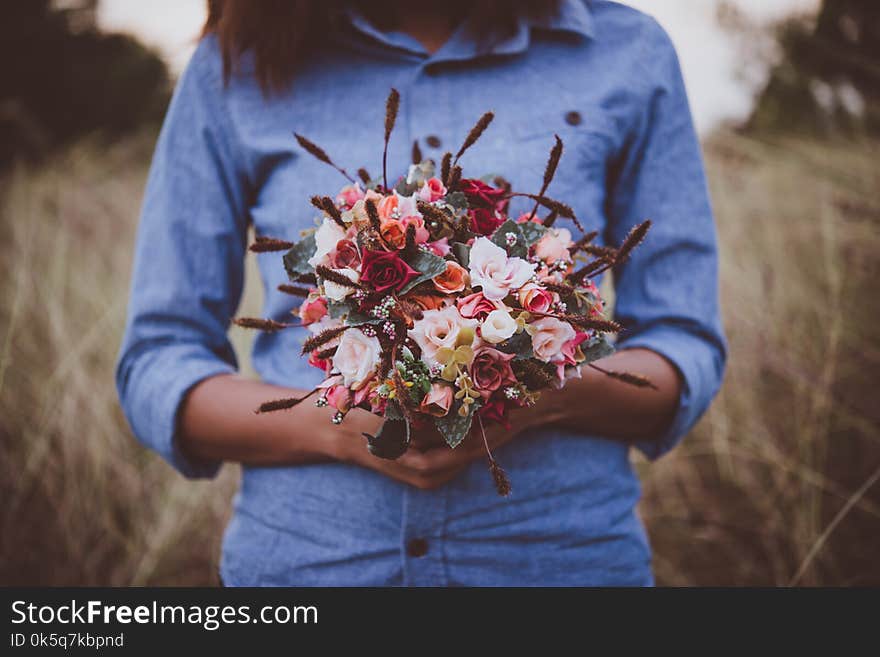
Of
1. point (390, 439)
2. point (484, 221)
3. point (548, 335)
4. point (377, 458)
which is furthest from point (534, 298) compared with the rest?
point (377, 458)

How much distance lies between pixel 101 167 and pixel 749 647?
16.1 ft

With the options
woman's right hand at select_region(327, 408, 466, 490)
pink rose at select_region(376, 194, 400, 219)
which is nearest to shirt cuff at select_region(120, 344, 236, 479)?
woman's right hand at select_region(327, 408, 466, 490)

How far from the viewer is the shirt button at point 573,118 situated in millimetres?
1144

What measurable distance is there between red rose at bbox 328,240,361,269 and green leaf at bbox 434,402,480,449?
22cm

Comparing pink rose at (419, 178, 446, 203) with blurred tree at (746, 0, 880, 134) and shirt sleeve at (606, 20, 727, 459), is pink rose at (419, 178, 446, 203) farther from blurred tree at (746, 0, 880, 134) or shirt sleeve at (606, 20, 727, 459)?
blurred tree at (746, 0, 880, 134)

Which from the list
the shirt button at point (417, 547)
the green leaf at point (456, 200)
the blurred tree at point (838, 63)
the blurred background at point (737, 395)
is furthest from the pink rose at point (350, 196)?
the blurred tree at point (838, 63)

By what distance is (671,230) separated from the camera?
1.20 m

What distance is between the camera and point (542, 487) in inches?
42.2

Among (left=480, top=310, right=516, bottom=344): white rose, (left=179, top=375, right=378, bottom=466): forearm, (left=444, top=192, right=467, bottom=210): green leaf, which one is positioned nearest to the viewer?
(left=480, top=310, right=516, bottom=344): white rose

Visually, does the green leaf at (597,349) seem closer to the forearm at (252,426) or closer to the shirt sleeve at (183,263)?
the forearm at (252,426)

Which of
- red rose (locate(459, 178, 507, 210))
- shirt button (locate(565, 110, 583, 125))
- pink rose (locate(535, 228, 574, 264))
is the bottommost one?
pink rose (locate(535, 228, 574, 264))

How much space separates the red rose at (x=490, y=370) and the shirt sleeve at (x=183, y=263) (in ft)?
1.83

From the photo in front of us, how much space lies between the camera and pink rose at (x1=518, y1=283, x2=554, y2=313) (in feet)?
2.54

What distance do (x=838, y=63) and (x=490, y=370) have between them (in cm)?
372
